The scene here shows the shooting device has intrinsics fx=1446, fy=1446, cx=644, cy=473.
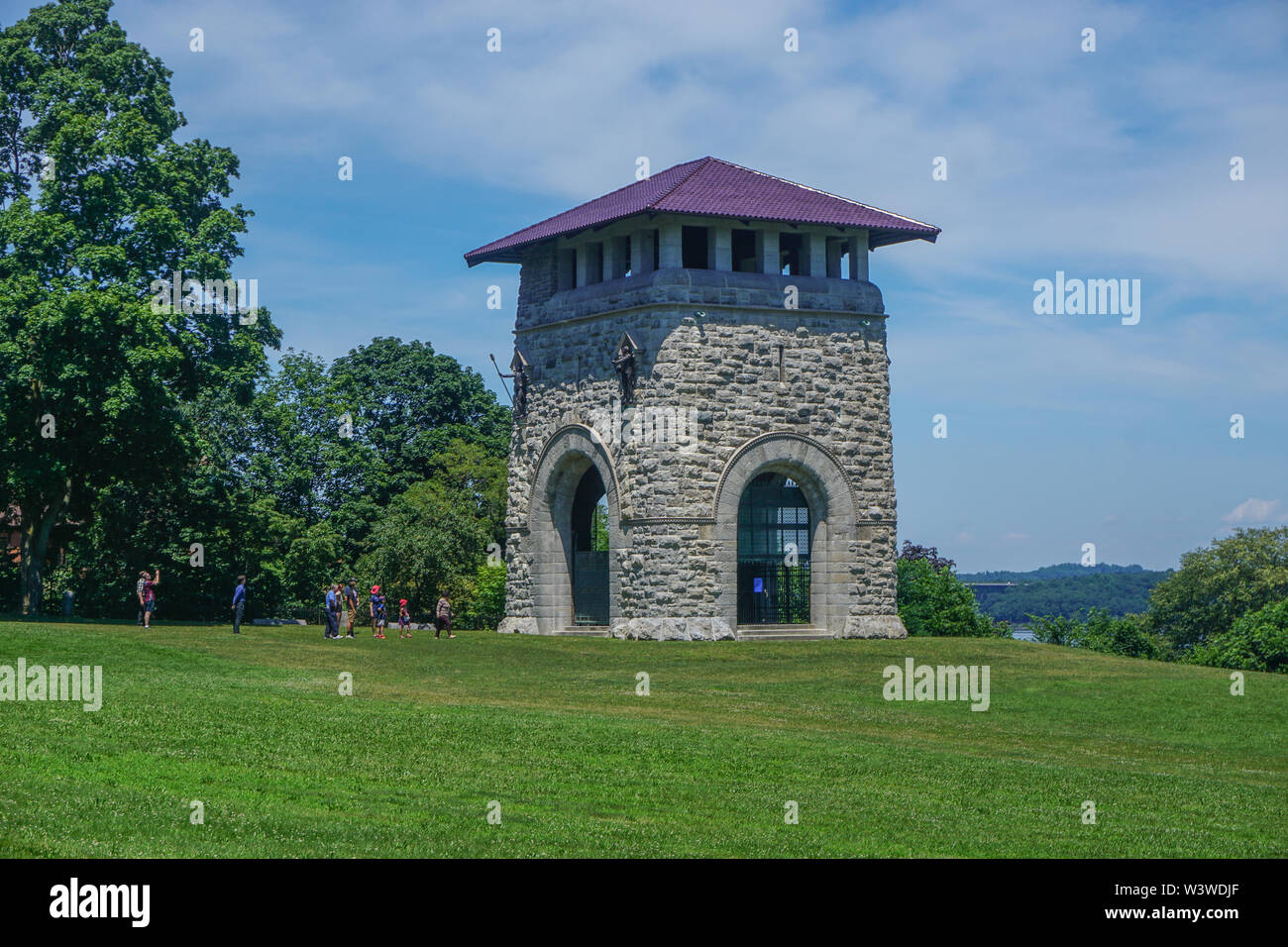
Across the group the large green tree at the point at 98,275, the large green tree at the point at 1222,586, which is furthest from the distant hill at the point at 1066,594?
the large green tree at the point at 98,275

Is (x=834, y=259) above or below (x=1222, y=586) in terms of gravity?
above

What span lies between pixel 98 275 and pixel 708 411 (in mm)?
16971

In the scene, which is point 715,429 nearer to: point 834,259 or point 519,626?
point 834,259

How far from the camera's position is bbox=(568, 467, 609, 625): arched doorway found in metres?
42.2

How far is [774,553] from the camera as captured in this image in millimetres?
40906

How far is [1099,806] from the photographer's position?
14797 mm

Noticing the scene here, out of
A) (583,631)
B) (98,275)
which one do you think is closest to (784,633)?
(583,631)

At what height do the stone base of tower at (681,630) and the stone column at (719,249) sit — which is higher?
the stone column at (719,249)

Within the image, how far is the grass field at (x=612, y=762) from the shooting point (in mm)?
11836

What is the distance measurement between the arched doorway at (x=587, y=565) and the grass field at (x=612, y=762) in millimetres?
11639

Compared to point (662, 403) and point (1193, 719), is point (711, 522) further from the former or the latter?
point (1193, 719)

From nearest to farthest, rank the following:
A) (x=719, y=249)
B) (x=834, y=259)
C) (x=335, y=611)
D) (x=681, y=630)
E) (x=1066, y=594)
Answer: (x=681, y=630) → (x=335, y=611) → (x=719, y=249) → (x=834, y=259) → (x=1066, y=594)

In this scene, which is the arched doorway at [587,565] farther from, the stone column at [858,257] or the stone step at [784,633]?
the stone column at [858,257]

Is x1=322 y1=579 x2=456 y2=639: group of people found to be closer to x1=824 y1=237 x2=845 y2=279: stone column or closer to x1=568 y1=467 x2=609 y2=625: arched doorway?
x1=568 y1=467 x2=609 y2=625: arched doorway
